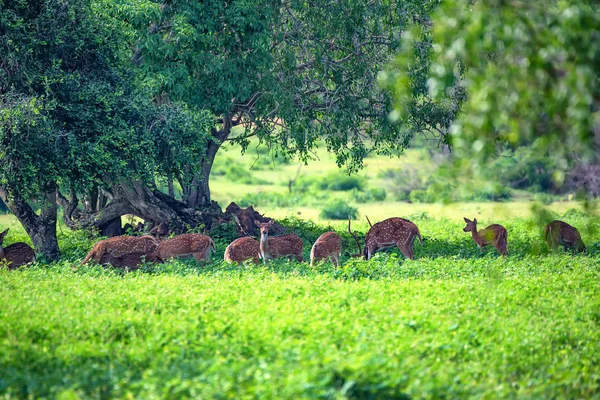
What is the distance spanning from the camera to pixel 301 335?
368 inches

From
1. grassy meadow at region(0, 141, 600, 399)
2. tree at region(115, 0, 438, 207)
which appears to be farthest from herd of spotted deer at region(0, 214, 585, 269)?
tree at region(115, 0, 438, 207)

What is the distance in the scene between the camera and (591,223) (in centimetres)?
920

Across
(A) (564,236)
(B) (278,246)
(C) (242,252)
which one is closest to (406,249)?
(B) (278,246)

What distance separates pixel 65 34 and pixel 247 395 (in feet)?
34.7

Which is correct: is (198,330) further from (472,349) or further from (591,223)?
(591,223)

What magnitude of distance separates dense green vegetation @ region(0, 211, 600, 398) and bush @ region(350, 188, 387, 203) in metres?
23.7

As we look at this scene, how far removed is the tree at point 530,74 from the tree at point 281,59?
997cm

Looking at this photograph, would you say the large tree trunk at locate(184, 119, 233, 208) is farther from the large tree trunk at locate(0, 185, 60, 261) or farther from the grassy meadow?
the grassy meadow

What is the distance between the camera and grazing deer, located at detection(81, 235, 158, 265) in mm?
15461

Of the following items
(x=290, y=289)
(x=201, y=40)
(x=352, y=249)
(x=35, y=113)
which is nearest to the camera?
(x=290, y=289)

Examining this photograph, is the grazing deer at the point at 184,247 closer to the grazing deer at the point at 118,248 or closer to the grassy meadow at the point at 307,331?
the grazing deer at the point at 118,248

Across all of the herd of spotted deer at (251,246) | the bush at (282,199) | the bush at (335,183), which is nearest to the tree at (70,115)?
the herd of spotted deer at (251,246)

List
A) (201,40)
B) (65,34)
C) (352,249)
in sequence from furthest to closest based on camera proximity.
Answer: (352,249) < (201,40) < (65,34)

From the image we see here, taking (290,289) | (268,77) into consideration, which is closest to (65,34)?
(268,77)
